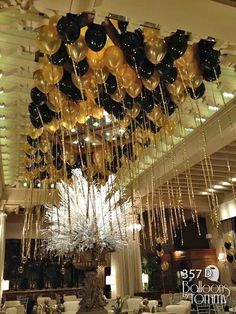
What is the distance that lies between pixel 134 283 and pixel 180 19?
8.95 m

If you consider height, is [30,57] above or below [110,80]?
above

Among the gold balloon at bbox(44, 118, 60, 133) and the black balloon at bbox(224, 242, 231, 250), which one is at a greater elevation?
the gold balloon at bbox(44, 118, 60, 133)

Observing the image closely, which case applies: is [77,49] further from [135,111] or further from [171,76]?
[135,111]

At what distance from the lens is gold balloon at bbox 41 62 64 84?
3.11 metres

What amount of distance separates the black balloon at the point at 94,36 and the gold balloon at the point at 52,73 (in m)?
0.58

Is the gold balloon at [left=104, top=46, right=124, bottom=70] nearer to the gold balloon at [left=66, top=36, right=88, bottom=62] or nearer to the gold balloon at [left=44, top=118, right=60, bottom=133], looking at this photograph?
the gold balloon at [left=66, top=36, right=88, bottom=62]

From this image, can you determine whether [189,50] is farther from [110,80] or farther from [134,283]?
[134,283]

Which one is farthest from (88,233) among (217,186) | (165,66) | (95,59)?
(217,186)

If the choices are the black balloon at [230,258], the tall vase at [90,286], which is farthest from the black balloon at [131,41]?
the black balloon at [230,258]

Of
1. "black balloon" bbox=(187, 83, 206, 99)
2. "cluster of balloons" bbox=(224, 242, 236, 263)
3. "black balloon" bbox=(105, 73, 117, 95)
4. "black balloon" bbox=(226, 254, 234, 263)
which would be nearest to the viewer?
"black balloon" bbox=(105, 73, 117, 95)

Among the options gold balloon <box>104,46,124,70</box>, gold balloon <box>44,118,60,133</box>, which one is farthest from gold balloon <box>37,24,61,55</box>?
gold balloon <box>44,118,60,133</box>

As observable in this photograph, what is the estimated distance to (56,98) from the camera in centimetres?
350

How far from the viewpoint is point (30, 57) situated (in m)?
3.88

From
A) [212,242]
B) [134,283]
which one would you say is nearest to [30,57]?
[134,283]
